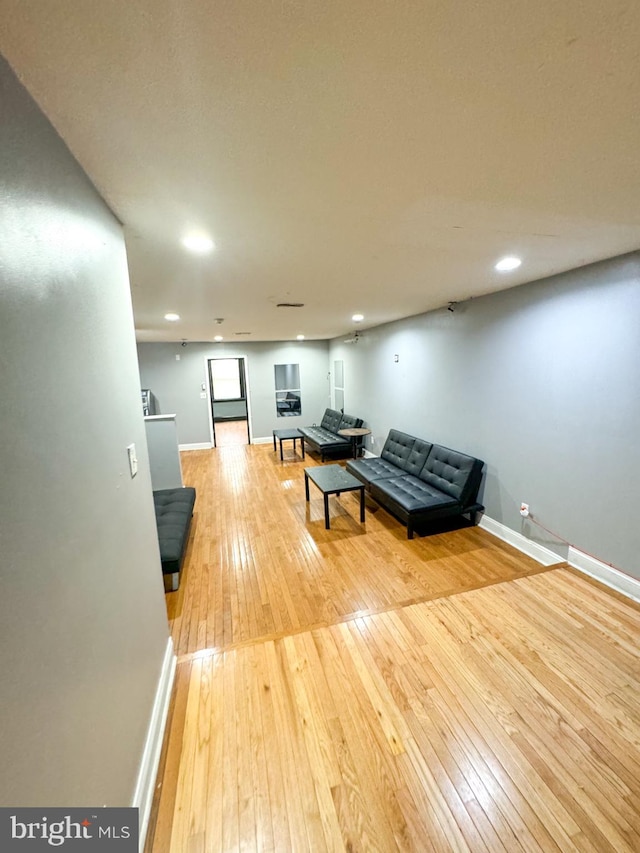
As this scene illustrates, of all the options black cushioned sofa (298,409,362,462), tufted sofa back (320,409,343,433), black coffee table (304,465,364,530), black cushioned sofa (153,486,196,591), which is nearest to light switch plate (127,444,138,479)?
black cushioned sofa (153,486,196,591)

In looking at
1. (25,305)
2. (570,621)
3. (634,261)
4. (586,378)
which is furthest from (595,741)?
(634,261)

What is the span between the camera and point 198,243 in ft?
5.71

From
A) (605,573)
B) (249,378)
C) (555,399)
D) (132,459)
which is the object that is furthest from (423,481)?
(249,378)

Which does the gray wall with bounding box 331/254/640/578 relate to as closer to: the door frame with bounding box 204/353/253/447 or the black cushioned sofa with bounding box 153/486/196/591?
the black cushioned sofa with bounding box 153/486/196/591

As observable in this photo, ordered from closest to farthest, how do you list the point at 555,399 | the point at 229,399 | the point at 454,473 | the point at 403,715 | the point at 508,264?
1. the point at 403,715
2. the point at 508,264
3. the point at 555,399
4. the point at 454,473
5. the point at 229,399

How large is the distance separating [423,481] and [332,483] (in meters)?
1.14

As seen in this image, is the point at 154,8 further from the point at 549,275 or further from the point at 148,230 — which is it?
the point at 549,275

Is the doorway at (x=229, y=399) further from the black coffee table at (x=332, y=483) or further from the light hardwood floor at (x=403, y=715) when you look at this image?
the light hardwood floor at (x=403, y=715)

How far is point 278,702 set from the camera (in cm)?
156

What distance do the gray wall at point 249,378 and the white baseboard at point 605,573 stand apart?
19.5ft

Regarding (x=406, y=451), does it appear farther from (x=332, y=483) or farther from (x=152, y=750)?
(x=152, y=750)

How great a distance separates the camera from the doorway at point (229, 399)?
912 centimetres

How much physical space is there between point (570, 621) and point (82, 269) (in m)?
3.01

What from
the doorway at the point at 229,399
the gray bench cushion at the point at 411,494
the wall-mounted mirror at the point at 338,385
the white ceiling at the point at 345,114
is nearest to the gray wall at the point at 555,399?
the gray bench cushion at the point at 411,494
